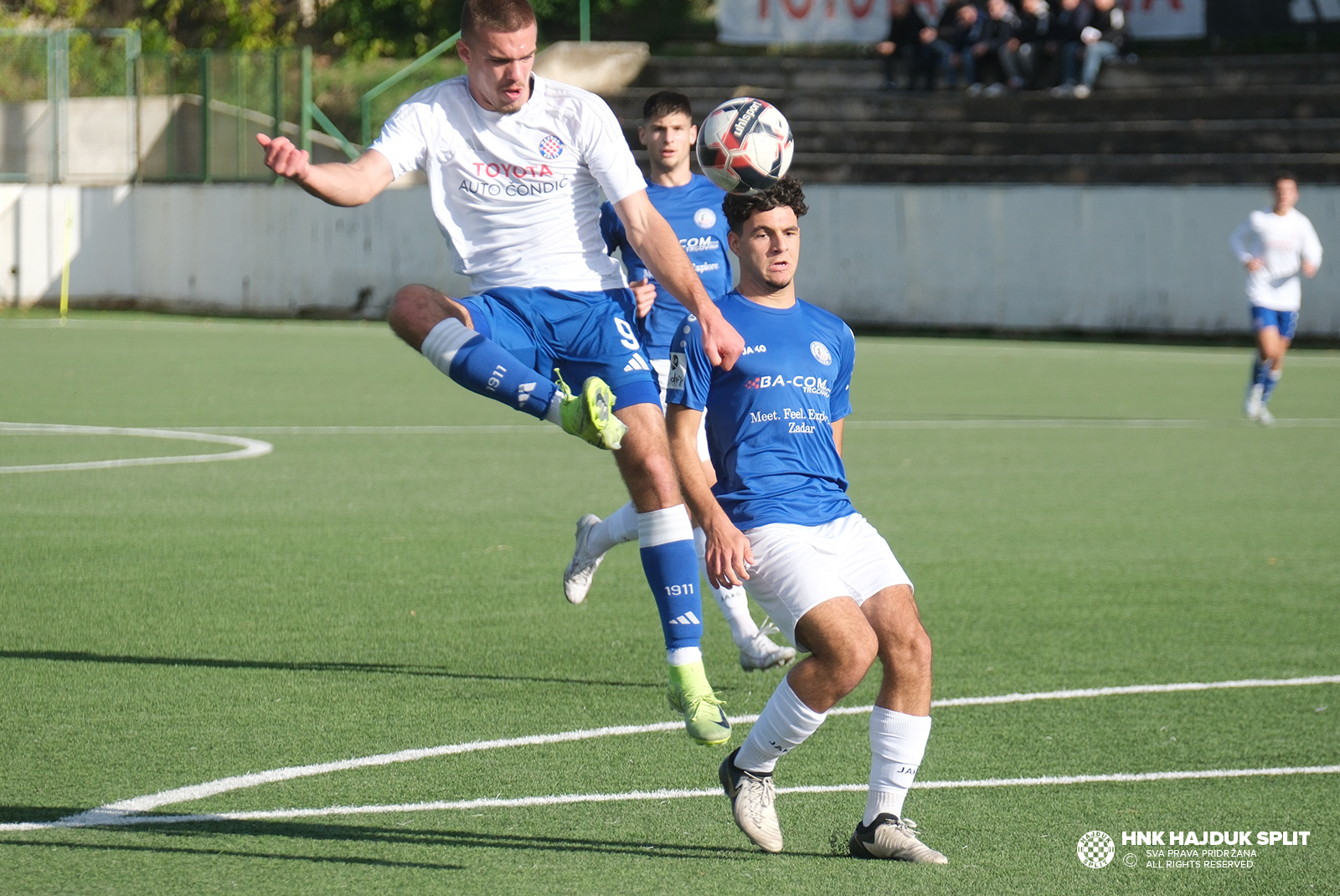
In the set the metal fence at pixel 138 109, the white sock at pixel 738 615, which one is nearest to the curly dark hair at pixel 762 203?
the white sock at pixel 738 615

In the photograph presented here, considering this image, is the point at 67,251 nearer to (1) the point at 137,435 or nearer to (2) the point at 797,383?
(1) the point at 137,435

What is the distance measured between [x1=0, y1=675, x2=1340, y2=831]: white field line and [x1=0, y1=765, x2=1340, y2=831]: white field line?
0.03 metres

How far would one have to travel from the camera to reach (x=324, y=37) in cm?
4628

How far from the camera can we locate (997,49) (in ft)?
99.4

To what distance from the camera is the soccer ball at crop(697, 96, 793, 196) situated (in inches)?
248

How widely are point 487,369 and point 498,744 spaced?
1238 mm

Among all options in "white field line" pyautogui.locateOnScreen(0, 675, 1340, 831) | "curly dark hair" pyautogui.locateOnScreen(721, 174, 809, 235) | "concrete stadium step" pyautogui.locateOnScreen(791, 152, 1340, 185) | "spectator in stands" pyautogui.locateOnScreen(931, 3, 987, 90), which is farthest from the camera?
"spectator in stands" pyautogui.locateOnScreen(931, 3, 987, 90)

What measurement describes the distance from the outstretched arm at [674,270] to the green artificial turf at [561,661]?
1.36 metres

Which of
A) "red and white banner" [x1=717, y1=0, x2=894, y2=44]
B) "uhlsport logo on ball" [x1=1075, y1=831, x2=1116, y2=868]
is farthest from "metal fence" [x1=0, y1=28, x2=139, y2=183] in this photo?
"uhlsport logo on ball" [x1=1075, y1=831, x2=1116, y2=868]

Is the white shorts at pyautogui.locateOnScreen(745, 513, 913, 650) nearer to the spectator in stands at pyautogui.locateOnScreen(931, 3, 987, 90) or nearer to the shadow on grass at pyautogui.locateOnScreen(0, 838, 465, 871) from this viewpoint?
the shadow on grass at pyautogui.locateOnScreen(0, 838, 465, 871)

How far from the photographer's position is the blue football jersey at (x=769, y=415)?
463cm

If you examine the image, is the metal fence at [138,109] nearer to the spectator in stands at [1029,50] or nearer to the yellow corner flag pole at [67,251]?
the yellow corner flag pole at [67,251]

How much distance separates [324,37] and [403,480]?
123 feet

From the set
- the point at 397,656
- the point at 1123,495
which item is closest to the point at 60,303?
the point at 1123,495
